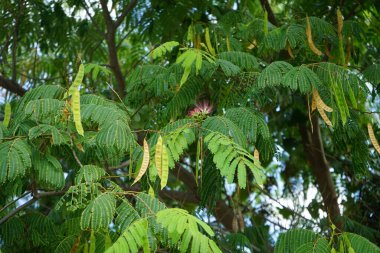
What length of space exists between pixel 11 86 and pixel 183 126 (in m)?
2.25

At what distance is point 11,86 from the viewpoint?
4.90 m

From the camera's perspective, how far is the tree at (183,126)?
2.76 m

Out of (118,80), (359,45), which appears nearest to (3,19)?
(118,80)

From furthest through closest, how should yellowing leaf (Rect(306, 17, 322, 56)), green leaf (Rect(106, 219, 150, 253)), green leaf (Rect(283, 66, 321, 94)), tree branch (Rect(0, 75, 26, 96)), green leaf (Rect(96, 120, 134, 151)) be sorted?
1. tree branch (Rect(0, 75, 26, 96))
2. yellowing leaf (Rect(306, 17, 322, 56))
3. green leaf (Rect(283, 66, 321, 94))
4. green leaf (Rect(96, 120, 134, 151))
5. green leaf (Rect(106, 219, 150, 253))

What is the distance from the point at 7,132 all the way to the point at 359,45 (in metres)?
3.21

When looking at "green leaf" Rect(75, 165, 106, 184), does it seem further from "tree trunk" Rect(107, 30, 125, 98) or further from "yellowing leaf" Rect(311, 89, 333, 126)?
"tree trunk" Rect(107, 30, 125, 98)

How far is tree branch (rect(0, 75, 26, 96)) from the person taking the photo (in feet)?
16.0

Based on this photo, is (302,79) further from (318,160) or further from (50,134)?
(318,160)

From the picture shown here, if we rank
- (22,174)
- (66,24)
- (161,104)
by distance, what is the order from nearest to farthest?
(22,174) < (161,104) < (66,24)

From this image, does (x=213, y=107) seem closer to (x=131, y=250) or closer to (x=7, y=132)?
(x=7, y=132)

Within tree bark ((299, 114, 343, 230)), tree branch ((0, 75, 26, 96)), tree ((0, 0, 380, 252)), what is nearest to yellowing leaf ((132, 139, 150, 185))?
tree ((0, 0, 380, 252))

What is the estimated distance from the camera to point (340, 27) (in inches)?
157

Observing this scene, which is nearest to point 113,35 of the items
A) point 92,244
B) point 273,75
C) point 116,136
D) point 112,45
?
point 112,45

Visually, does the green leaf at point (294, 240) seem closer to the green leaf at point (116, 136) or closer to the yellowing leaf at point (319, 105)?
the yellowing leaf at point (319, 105)
